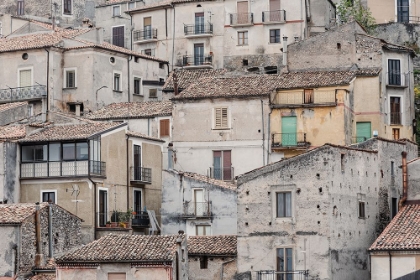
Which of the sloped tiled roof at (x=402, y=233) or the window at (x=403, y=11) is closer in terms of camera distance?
the sloped tiled roof at (x=402, y=233)

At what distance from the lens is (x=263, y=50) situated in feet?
300

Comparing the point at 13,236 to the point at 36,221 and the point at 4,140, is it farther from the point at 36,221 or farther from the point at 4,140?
the point at 4,140

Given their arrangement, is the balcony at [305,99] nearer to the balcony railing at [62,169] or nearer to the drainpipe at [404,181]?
the balcony railing at [62,169]

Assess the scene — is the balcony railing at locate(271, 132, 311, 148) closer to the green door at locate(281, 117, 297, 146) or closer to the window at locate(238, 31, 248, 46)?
the green door at locate(281, 117, 297, 146)

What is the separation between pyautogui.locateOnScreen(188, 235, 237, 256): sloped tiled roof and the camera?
60.4 m

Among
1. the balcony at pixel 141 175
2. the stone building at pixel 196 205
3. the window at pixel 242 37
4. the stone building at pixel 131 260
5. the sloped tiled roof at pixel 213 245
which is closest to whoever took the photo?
Answer: the stone building at pixel 131 260

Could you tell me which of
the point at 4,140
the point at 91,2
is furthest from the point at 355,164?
the point at 91,2

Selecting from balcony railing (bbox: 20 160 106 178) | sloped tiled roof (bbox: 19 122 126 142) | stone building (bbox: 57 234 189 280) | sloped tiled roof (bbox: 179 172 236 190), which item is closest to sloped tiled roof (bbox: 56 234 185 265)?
stone building (bbox: 57 234 189 280)

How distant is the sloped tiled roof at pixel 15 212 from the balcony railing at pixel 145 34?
1403 inches

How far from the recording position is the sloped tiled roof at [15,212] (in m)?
60.4

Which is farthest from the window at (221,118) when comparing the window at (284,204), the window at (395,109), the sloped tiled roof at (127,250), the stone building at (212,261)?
the sloped tiled roof at (127,250)

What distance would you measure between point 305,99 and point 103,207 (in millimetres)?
14279

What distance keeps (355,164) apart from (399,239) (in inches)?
194

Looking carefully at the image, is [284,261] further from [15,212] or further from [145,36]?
[145,36]
